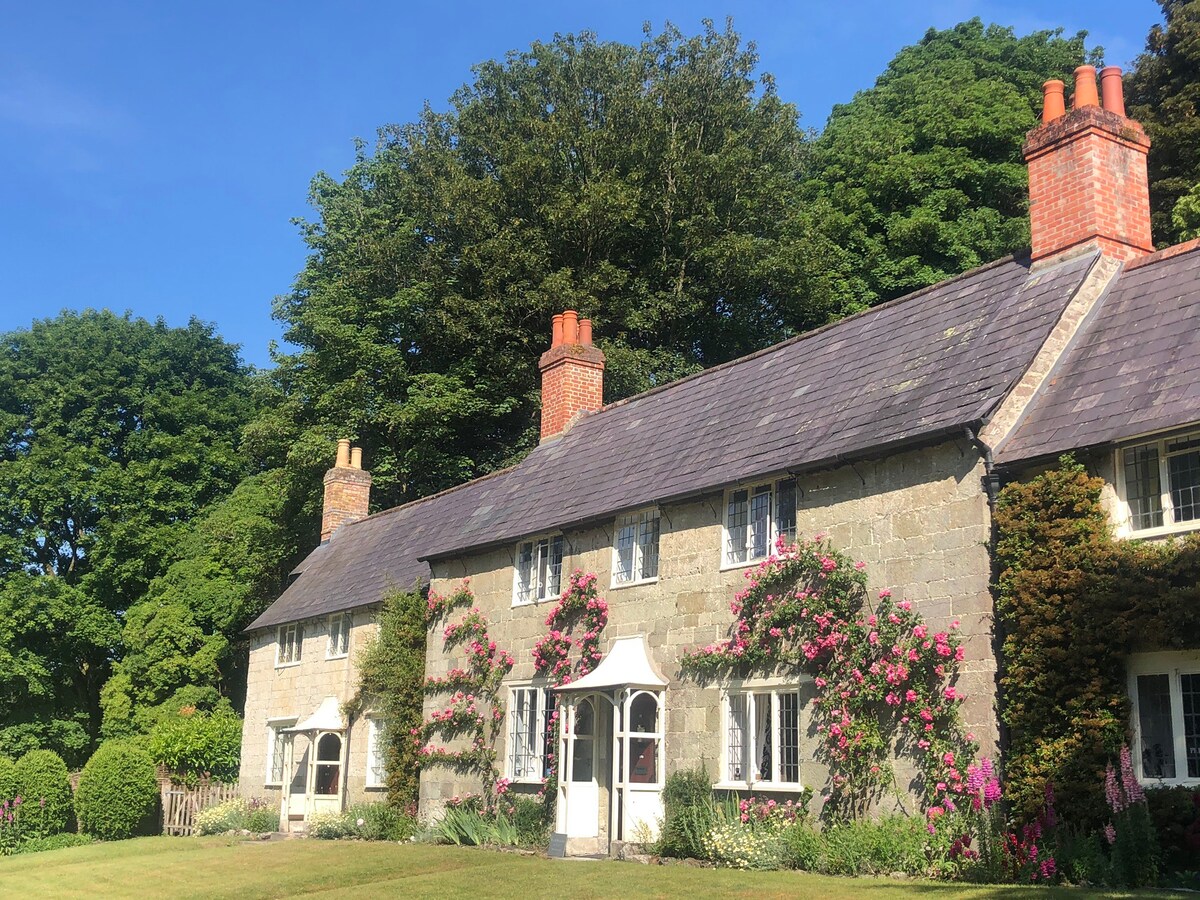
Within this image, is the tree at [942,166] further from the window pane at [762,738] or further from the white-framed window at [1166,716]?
the white-framed window at [1166,716]

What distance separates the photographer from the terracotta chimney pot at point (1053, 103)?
1745cm

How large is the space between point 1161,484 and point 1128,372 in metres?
1.65

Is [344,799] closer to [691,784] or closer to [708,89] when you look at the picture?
[691,784]

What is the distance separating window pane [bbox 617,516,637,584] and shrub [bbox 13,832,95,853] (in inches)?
724

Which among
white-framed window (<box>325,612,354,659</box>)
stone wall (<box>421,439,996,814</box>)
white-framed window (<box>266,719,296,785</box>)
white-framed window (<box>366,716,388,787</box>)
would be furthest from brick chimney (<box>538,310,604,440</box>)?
white-framed window (<box>266,719,296,785</box>)

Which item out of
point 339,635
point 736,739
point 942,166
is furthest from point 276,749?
point 942,166

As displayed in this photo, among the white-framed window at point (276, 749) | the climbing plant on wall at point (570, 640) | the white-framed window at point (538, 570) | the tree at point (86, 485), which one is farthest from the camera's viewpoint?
the tree at point (86, 485)

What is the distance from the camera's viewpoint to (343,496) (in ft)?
118

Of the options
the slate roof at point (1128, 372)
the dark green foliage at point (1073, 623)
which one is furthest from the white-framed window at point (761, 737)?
the slate roof at point (1128, 372)

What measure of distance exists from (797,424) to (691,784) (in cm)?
542

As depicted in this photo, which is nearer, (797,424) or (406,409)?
(797,424)

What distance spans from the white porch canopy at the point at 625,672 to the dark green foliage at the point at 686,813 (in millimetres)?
1411

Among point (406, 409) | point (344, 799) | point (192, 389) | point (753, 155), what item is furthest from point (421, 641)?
point (192, 389)

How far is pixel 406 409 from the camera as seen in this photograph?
37688 millimetres
